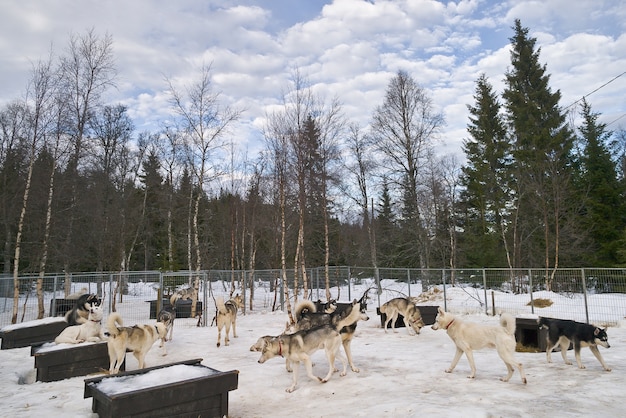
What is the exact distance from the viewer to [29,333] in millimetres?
10445

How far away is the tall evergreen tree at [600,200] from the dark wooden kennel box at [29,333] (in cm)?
2621

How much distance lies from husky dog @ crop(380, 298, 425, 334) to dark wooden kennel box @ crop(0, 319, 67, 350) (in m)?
9.39

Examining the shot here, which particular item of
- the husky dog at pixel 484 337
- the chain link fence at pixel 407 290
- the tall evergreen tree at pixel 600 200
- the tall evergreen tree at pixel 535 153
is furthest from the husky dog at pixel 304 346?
the tall evergreen tree at pixel 600 200

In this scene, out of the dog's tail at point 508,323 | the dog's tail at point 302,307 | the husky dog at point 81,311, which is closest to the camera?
the dog's tail at point 508,323

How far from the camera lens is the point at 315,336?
6.67 m

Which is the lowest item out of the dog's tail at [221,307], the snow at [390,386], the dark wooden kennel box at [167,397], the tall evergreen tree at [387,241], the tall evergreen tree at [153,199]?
the snow at [390,386]

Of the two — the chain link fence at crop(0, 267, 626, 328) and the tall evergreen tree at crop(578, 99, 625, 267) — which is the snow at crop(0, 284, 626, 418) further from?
the tall evergreen tree at crop(578, 99, 625, 267)

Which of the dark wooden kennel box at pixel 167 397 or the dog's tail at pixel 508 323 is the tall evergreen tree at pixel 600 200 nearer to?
the dog's tail at pixel 508 323

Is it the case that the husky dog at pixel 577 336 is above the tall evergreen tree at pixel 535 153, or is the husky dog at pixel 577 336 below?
below

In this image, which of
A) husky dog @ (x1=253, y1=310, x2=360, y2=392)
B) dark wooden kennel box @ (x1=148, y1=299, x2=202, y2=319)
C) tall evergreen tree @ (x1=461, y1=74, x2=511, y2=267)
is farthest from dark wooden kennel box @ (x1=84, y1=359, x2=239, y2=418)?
tall evergreen tree @ (x1=461, y1=74, x2=511, y2=267)

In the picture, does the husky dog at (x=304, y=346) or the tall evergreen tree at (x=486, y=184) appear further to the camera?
the tall evergreen tree at (x=486, y=184)

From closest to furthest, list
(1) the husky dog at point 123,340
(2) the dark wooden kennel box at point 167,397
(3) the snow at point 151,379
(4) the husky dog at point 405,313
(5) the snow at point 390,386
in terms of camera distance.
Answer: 1. (2) the dark wooden kennel box at point 167,397
2. (3) the snow at point 151,379
3. (5) the snow at point 390,386
4. (1) the husky dog at point 123,340
5. (4) the husky dog at point 405,313

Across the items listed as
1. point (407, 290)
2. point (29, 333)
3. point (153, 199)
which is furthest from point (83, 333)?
point (153, 199)

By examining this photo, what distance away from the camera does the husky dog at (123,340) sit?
22.4 feet
